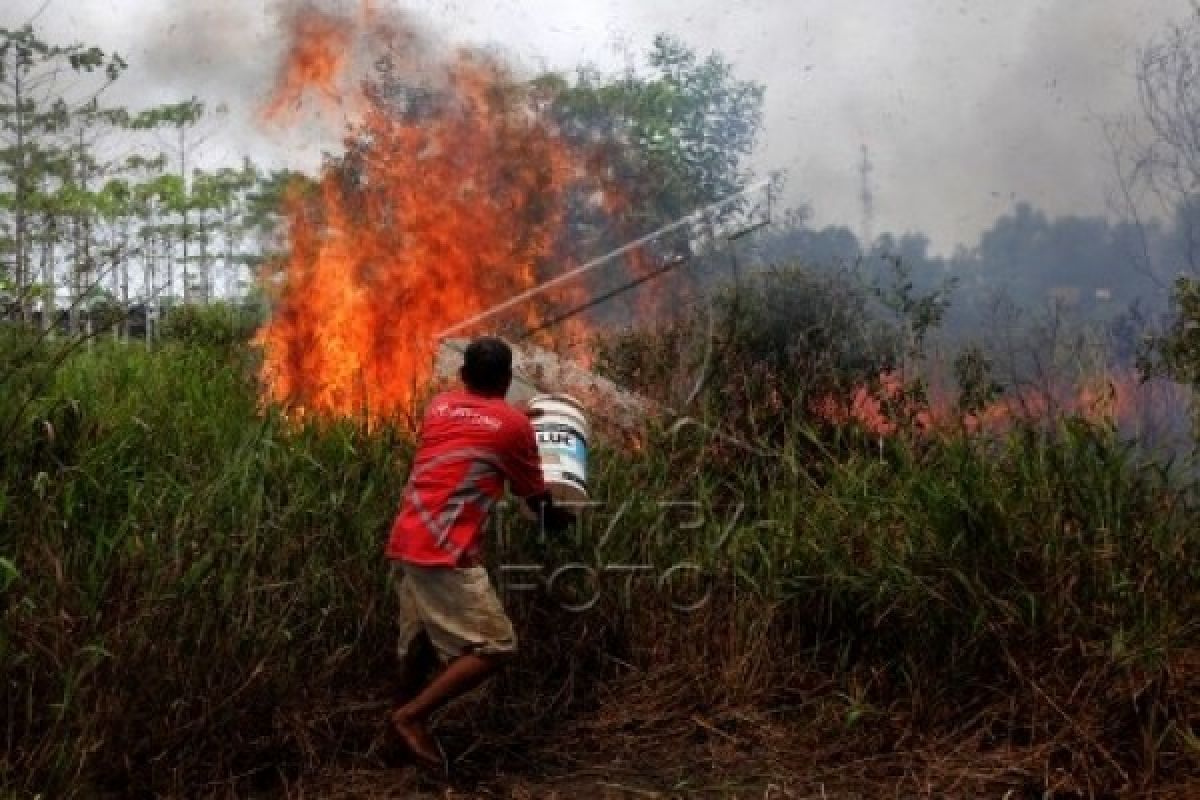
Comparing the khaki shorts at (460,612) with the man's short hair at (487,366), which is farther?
the man's short hair at (487,366)

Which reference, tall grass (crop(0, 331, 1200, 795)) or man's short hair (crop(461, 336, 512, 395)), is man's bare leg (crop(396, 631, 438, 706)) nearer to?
tall grass (crop(0, 331, 1200, 795))

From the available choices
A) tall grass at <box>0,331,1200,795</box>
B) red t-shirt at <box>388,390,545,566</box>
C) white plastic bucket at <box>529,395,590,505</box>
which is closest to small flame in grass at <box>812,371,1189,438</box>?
tall grass at <box>0,331,1200,795</box>

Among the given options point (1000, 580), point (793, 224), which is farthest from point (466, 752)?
point (793, 224)

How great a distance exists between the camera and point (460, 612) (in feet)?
14.2

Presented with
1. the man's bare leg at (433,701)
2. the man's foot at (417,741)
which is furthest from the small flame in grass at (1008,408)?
the man's foot at (417,741)

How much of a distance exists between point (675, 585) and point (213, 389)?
9.44 feet

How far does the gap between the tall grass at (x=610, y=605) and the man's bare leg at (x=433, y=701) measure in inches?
10.4

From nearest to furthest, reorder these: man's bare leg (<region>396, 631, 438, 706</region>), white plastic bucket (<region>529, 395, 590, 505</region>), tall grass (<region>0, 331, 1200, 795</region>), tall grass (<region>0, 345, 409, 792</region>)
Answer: tall grass (<region>0, 345, 409, 792</region>), tall grass (<region>0, 331, 1200, 795</region>), man's bare leg (<region>396, 631, 438, 706</region>), white plastic bucket (<region>529, 395, 590, 505</region>)

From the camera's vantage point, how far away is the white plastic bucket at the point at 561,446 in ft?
16.3

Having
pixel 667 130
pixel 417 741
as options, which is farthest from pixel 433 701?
pixel 667 130

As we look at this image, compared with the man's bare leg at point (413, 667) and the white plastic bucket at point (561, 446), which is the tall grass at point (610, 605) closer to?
the man's bare leg at point (413, 667)

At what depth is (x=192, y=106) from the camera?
24062mm

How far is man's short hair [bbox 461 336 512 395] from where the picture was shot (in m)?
4.55

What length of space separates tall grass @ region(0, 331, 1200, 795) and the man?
0.30m
